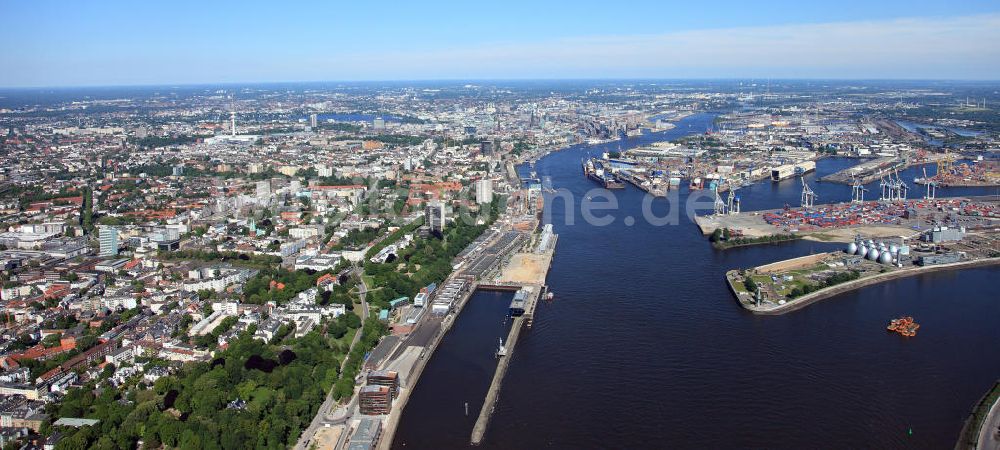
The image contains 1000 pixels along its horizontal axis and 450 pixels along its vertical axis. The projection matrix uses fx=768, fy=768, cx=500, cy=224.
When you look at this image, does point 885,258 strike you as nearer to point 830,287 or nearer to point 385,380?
point 830,287

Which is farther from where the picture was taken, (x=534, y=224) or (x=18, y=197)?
(x=18, y=197)

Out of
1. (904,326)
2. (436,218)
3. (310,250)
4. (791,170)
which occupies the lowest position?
(904,326)

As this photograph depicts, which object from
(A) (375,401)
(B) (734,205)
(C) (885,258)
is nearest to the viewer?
(A) (375,401)

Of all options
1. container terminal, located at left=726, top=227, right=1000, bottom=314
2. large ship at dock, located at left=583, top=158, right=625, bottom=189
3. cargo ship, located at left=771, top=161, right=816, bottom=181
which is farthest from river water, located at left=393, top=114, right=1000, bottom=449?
cargo ship, located at left=771, top=161, right=816, bottom=181

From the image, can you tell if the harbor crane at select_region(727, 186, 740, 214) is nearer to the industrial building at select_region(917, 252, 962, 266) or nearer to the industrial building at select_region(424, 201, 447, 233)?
the industrial building at select_region(917, 252, 962, 266)

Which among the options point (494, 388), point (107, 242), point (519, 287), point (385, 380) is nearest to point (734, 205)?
point (519, 287)

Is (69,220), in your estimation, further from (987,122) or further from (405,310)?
(987,122)

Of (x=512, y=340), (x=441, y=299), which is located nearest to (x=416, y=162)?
(x=441, y=299)

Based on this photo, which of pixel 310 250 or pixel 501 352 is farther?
pixel 310 250

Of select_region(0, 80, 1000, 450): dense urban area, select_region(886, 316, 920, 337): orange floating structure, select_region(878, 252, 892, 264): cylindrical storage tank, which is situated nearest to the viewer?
select_region(0, 80, 1000, 450): dense urban area
